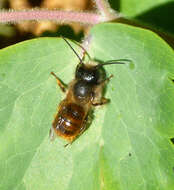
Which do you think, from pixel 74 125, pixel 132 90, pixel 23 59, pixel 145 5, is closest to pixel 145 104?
pixel 132 90

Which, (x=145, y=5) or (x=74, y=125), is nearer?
(x=74, y=125)

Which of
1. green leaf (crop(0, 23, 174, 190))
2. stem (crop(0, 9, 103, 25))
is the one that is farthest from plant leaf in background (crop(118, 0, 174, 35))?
green leaf (crop(0, 23, 174, 190))

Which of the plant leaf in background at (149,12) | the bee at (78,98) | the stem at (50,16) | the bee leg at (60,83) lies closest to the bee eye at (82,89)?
the bee at (78,98)

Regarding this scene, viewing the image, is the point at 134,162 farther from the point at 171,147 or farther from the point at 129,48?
the point at 129,48

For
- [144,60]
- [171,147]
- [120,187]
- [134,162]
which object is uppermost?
[144,60]

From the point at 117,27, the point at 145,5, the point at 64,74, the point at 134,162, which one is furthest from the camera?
the point at 145,5

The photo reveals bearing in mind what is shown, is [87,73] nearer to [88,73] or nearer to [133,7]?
[88,73]
